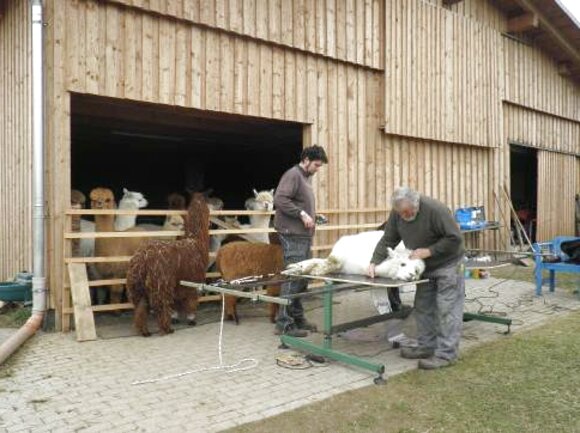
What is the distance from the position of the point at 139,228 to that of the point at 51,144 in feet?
5.85

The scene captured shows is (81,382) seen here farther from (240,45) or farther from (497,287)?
(497,287)

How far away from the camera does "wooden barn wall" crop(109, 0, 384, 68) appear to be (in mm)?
7371

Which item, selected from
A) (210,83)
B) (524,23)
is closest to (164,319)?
(210,83)

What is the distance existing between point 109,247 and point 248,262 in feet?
Answer: 6.14

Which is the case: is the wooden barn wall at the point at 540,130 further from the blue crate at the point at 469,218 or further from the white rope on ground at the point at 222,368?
the white rope on ground at the point at 222,368

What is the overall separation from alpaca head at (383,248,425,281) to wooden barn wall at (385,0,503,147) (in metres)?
5.45

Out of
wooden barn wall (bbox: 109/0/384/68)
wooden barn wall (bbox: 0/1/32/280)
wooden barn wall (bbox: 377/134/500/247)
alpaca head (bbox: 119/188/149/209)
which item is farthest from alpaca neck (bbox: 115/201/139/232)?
wooden barn wall (bbox: 377/134/500/247)

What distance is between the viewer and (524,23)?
13.1 meters

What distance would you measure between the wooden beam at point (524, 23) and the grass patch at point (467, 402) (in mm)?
10404

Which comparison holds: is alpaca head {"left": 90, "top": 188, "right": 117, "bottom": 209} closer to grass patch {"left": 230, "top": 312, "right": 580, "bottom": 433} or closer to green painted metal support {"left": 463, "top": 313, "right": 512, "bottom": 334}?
grass patch {"left": 230, "top": 312, "right": 580, "bottom": 433}

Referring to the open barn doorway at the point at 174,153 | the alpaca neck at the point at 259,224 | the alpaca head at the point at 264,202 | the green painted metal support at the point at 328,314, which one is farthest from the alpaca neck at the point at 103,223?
the green painted metal support at the point at 328,314

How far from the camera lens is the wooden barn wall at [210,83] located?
6.32m

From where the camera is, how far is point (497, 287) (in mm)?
9656

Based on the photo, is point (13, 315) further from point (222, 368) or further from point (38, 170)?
point (222, 368)
